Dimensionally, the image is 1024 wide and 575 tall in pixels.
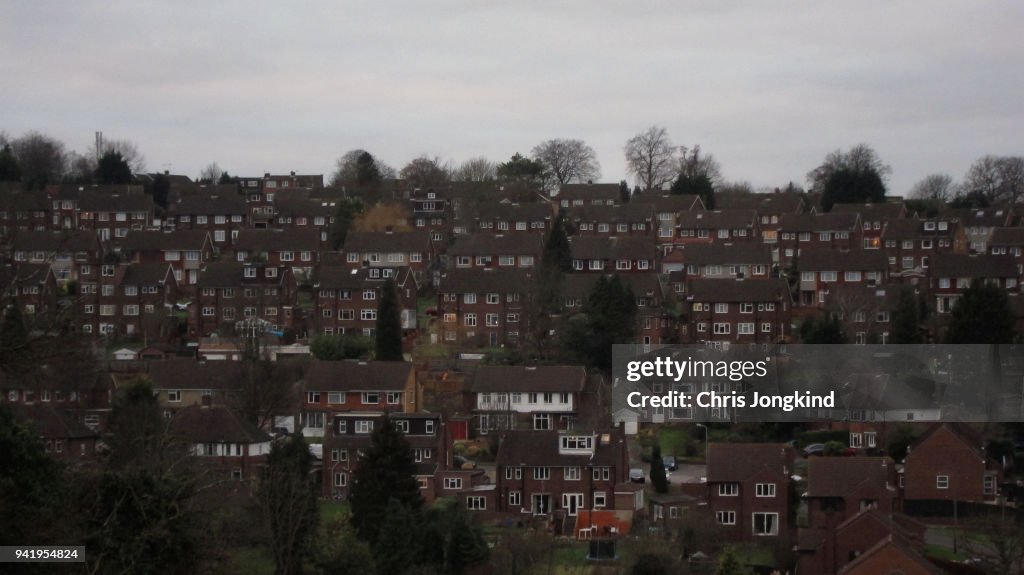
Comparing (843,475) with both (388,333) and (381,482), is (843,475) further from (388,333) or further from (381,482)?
(388,333)

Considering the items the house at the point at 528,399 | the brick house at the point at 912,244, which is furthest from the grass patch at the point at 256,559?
the brick house at the point at 912,244

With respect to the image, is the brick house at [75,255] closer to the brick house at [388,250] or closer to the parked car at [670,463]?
the brick house at [388,250]

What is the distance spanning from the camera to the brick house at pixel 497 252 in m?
53.0

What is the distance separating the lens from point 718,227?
5916 cm

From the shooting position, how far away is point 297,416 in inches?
1551

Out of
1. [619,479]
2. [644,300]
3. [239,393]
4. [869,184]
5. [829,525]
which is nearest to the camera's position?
[829,525]

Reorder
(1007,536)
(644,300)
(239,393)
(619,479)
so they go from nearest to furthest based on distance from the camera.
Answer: (1007,536), (619,479), (239,393), (644,300)

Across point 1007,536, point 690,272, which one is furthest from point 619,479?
point 690,272

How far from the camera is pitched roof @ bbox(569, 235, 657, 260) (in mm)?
53062

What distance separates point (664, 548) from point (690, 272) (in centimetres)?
2596

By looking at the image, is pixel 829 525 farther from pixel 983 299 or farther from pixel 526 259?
pixel 526 259

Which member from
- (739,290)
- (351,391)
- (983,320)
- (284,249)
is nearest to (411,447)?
(351,391)

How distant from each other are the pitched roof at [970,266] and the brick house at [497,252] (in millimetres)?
13787

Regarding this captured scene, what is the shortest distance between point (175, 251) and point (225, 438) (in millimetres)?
21507
